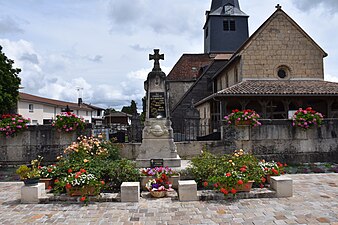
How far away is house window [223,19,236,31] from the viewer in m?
37.8

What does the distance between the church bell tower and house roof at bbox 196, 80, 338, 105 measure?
65.8ft

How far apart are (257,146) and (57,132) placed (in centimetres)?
Answer: 789

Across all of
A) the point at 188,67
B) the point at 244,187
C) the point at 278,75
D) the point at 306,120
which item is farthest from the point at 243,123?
the point at 188,67

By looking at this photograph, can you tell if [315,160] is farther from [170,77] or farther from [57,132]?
[170,77]

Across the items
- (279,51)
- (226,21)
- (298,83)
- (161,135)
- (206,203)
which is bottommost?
(206,203)

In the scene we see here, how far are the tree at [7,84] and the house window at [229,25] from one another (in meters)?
27.9

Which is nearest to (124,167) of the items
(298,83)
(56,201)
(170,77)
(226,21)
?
(56,201)

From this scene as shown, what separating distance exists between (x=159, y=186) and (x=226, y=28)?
35293 millimetres

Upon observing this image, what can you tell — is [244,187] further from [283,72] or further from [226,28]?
[226,28]

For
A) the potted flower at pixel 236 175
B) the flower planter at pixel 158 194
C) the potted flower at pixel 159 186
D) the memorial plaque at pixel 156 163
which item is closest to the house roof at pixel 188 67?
the memorial plaque at pixel 156 163

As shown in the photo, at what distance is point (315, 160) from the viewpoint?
1070 cm

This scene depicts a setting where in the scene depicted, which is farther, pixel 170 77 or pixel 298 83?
pixel 170 77

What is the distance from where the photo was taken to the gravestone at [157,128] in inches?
329

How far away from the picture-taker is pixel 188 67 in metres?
35.2
